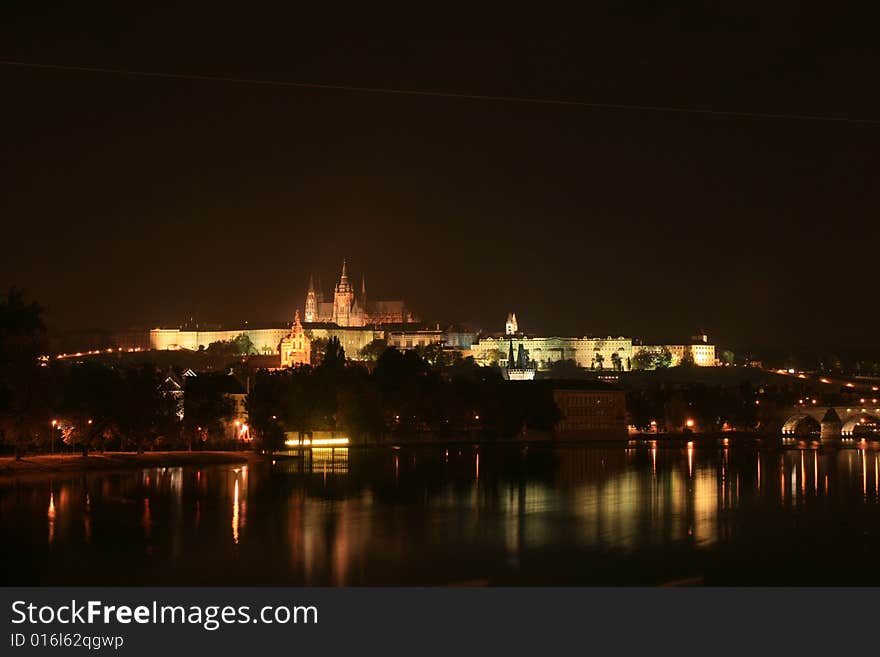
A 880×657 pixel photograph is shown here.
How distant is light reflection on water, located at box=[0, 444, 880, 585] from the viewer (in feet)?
69.7

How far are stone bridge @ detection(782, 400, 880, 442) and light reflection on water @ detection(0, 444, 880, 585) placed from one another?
5027cm

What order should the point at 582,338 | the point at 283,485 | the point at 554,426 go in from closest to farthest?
the point at 283,485
the point at 554,426
the point at 582,338

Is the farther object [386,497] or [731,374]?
[731,374]

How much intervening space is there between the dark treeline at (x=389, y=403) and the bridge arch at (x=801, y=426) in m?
Result: 24.1

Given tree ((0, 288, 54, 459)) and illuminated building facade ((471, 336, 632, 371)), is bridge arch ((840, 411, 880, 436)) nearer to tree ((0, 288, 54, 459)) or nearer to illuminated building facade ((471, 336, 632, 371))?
illuminated building facade ((471, 336, 632, 371))

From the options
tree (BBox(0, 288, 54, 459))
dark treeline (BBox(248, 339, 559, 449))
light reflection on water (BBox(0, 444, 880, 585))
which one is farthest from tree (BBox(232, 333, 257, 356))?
tree (BBox(0, 288, 54, 459))

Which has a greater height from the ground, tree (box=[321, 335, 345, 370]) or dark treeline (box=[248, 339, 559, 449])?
tree (box=[321, 335, 345, 370])

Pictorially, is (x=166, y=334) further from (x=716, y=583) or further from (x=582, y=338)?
(x=716, y=583)

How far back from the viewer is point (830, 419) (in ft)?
308

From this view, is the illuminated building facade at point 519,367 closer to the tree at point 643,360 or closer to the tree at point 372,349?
the tree at point 372,349

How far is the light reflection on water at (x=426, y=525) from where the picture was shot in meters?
21.2

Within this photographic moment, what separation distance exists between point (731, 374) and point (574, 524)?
143 meters

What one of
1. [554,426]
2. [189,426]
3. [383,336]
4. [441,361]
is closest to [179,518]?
[189,426]

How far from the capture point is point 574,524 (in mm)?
28062
